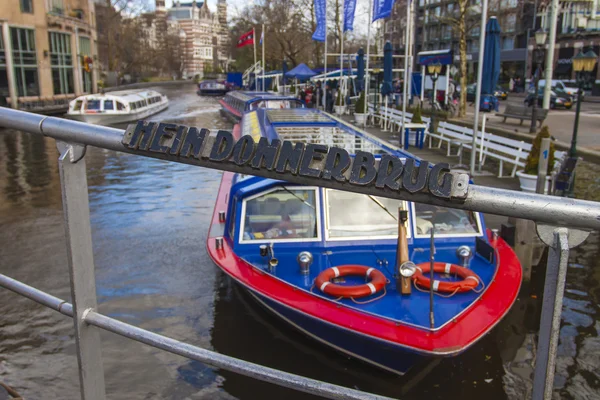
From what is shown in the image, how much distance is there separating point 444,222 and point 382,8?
15.3m

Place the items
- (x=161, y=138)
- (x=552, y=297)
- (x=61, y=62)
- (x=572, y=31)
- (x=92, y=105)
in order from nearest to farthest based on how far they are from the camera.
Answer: (x=552, y=297) < (x=161, y=138) < (x=92, y=105) < (x=61, y=62) < (x=572, y=31)

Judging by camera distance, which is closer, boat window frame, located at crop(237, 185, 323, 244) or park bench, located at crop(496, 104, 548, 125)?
boat window frame, located at crop(237, 185, 323, 244)

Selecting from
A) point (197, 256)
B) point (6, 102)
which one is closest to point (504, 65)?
point (6, 102)

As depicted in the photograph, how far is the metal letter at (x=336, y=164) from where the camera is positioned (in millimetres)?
1669

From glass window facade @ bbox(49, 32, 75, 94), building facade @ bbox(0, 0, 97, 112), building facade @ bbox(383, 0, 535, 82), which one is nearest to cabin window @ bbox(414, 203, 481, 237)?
building facade @ bbox(0, 0, 97, 112)

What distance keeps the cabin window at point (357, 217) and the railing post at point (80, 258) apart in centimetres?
547

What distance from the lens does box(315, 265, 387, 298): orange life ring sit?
6094mm

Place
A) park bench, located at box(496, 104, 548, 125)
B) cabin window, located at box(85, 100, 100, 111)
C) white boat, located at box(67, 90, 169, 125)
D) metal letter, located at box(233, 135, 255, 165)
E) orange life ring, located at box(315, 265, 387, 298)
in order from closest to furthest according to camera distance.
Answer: metal letter, located at box(233, 135, 255, 165) < orange life ring, located at box(315, 265, 387, 298) < park bench, located at box(496, 104, 548, 125) < white boat, located at box(67, 90, 169, 125) < cabin window, located at box(85, 100, 100, 111)

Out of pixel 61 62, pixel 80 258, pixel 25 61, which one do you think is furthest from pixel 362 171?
pixel 61 62

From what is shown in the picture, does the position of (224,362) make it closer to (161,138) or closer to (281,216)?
(161,138)

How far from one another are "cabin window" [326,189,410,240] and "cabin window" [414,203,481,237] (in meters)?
0.36

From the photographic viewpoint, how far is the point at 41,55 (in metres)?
42.1

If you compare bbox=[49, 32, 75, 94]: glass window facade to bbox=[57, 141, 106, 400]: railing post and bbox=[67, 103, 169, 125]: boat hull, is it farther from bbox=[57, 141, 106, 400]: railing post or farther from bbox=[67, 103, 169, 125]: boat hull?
bbox=[57, 141, 106, 400]: railing post

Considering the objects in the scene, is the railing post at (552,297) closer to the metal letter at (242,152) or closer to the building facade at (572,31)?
the metal letter at (242,152)
